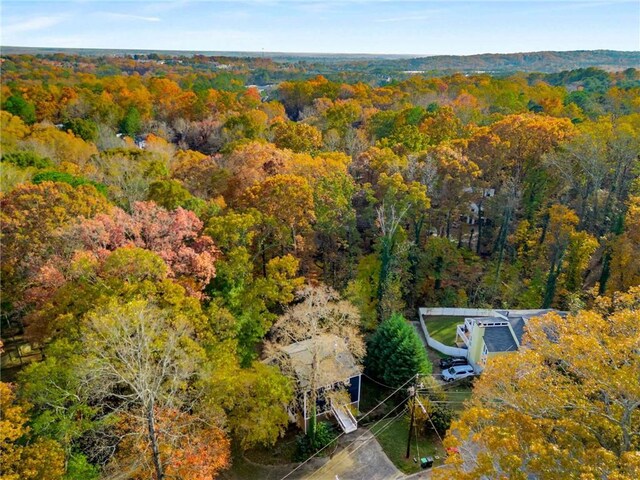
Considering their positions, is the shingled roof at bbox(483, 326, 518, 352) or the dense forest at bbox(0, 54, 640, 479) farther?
the shingled roof at bbox(483, 326, 518, 352)

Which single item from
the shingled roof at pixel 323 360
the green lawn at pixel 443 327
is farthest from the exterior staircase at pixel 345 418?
the green lawn at pixel 443 327

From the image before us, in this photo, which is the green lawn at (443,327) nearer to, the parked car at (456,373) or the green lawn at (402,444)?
the parked car at (456,373)

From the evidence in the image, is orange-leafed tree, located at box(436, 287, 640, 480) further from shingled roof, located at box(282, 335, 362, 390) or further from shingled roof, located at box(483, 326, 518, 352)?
shingled roof, located at box(483, 326, 518, 352)

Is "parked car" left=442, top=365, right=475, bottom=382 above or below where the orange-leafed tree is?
below

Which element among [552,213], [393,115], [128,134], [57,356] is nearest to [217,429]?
[57,356]

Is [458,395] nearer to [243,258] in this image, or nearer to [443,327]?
[443,327]

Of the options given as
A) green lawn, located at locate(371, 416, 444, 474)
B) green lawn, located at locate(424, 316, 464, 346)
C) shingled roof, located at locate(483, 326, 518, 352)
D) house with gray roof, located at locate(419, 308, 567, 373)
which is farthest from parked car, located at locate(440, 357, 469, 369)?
green lawn, located at locate(371, 416, 444, 474)

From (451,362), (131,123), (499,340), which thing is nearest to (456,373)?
(451,362)
